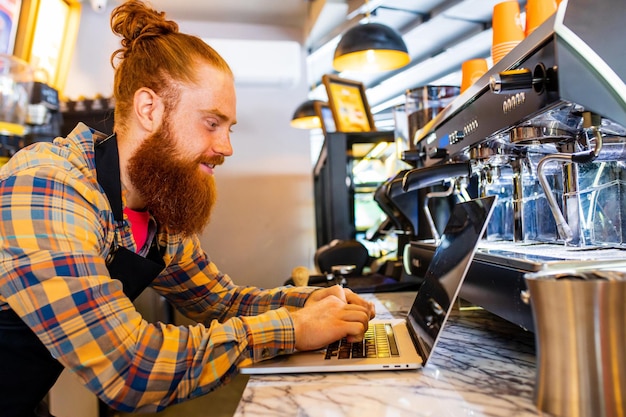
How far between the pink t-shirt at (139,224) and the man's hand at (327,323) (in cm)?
45

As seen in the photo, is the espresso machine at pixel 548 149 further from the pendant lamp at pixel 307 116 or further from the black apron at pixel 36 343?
the pendant lamp at pixel 307 116

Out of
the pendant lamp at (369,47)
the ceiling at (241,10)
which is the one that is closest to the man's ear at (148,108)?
the pendant lamp at (369,47)

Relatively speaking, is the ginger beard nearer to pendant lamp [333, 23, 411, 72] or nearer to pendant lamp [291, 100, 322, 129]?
pendant lamp [333, 23, 411, 72]

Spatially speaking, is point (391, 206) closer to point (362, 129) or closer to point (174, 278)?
point (174, 278)

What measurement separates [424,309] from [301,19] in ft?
11.5

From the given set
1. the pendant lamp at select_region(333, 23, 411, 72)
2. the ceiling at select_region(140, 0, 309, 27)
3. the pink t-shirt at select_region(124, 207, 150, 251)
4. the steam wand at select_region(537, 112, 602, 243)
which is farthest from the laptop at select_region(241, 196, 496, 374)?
the ceiling at select_region(140, 0, 309, 27)

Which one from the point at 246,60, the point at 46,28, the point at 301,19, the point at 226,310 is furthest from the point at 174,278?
the point at 301,19

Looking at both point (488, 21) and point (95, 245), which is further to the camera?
point (488, 21)

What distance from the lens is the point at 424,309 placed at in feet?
2.74

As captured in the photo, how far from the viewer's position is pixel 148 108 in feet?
3.40

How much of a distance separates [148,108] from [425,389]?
749 millimetres

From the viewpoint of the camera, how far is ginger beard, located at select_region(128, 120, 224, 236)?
3.34 feet

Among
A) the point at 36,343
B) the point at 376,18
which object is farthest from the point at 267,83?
the point at 36,343

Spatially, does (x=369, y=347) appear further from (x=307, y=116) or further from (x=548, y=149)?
(x=307, y=116)
